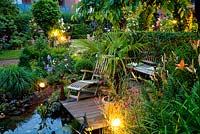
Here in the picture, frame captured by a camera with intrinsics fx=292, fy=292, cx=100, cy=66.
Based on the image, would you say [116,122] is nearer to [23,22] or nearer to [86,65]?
[86,65]

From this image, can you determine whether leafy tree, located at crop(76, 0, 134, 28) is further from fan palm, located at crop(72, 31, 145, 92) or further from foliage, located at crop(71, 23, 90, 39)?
foliage, located at crop(71, 23, 90, 39)

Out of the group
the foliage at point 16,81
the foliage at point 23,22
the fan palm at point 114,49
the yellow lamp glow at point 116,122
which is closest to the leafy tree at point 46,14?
the foliage at point 23,22

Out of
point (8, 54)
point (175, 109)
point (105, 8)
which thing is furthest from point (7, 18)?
point (175, 109)

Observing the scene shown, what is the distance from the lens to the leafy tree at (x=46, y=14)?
14961mm

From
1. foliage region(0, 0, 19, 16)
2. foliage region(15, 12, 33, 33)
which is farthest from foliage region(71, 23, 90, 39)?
foliage region(0, 0, 19, 16)

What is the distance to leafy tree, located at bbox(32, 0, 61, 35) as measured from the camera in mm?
14961

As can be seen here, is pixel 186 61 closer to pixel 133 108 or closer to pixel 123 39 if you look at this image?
pixel 133 108

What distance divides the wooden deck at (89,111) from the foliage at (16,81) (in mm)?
1290

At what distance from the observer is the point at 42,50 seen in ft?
34.7

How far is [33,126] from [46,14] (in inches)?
401

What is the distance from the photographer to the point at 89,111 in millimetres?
5707

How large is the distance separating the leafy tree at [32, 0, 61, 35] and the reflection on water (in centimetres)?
961

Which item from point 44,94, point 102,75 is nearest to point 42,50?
point 44,94

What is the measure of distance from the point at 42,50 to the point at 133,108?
7.86m
